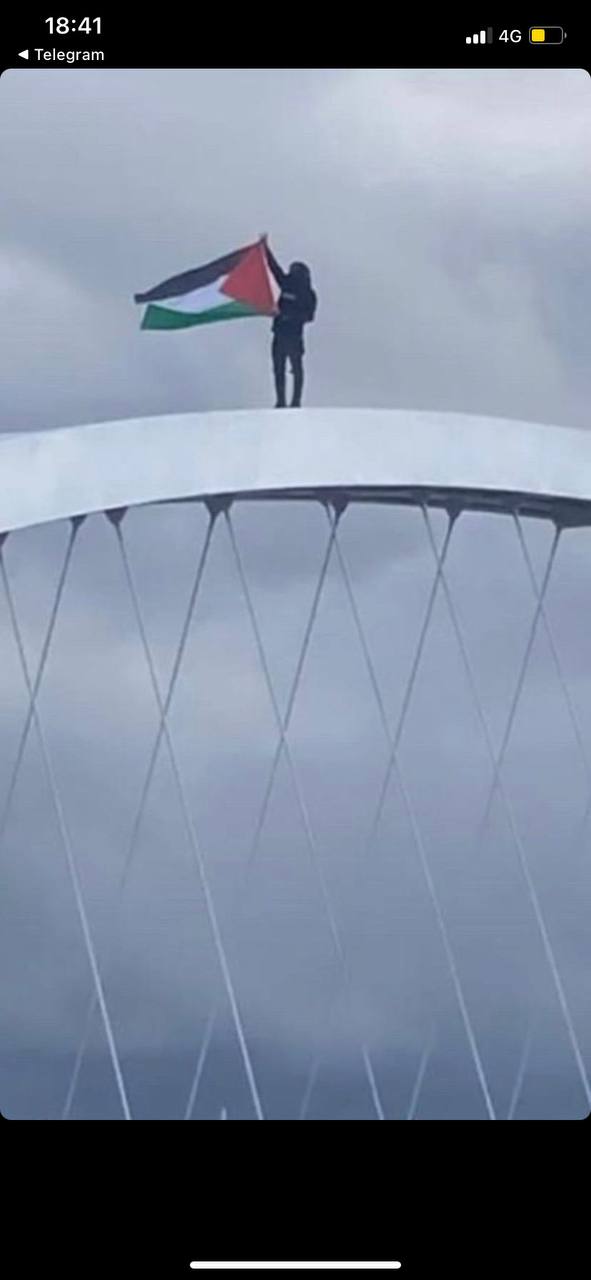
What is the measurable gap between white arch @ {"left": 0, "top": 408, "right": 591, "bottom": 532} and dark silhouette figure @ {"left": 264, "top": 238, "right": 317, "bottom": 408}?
46cm

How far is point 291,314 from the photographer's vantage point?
Answer: 10711 mm

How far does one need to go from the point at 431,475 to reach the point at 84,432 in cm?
193

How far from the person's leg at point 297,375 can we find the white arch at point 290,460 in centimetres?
8

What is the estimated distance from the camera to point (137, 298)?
1048 centimetres

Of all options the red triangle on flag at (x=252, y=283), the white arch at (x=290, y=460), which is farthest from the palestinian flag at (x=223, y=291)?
the white arch at (x=290, y=460)

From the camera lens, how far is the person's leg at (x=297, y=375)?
10805 millimetres
